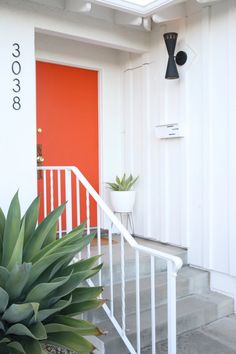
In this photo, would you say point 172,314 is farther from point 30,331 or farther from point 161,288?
point 161,288

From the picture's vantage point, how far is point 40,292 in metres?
1.93

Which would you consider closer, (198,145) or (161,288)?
(161,288)

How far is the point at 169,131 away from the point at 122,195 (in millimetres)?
900

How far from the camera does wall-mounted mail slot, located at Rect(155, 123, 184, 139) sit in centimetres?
400

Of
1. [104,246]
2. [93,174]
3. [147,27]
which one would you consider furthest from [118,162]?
[147,27]

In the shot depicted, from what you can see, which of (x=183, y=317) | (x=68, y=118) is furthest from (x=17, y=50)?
(x=183, y=317)

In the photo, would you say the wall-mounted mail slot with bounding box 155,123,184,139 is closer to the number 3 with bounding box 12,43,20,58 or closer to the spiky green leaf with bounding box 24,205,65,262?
the number 3 with bounding box 12,43,20,58

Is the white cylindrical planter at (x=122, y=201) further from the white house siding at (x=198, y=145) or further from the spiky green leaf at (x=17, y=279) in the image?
the spiky green leaf at (x=17, y=279)

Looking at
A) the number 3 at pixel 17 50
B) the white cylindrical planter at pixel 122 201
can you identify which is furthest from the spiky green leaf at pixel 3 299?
the white cylindrical planter at pixel 122 201

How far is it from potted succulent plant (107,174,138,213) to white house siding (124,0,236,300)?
192 mm

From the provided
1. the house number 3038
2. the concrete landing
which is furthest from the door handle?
the concrete landing

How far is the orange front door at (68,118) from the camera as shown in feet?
13.9

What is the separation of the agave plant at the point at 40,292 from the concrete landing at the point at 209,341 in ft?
3.41

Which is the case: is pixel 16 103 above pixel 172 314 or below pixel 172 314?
above
